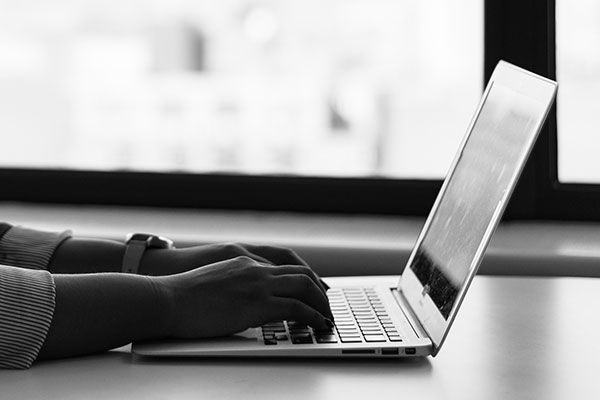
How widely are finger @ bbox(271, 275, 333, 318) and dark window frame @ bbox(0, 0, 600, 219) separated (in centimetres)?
96

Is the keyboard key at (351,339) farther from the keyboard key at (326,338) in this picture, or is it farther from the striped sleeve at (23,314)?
the striped sleeve at (23,314)

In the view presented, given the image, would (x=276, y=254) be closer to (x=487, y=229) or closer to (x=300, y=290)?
(x=300, y=290)

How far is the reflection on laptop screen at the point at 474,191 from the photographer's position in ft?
3.43

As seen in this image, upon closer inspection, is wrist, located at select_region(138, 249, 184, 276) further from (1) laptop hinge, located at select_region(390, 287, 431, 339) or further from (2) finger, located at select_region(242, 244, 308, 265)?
(1) laptop hinge, located at select_region(390, 287, 431, 339)

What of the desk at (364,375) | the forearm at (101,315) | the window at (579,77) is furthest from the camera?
the window at (579,77)

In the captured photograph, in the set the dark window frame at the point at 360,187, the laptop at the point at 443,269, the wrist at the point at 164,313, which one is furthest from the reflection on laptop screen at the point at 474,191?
the dark window frame at the point at 360,187

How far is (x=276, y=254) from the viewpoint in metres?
1.31

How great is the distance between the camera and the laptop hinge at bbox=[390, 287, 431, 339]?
3.60 ft

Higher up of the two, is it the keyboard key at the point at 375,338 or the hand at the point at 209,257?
the hand at the point at 209,257

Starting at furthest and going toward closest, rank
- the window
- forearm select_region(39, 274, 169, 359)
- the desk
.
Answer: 1. the window
2. forearm select_region(39, 274, 169, 359)
3. the desk

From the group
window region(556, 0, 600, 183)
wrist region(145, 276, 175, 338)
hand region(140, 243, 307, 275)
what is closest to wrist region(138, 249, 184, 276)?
hand region(140, 243, 307, 275)

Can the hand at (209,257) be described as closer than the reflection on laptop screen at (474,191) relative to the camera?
No

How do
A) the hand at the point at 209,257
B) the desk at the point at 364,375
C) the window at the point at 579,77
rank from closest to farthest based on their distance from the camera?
the desk at the point at 364,375 → the hand at the point at 209,257 → the window at the point at 579,77

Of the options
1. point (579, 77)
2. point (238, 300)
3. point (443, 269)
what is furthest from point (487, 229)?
point (579, 77)
